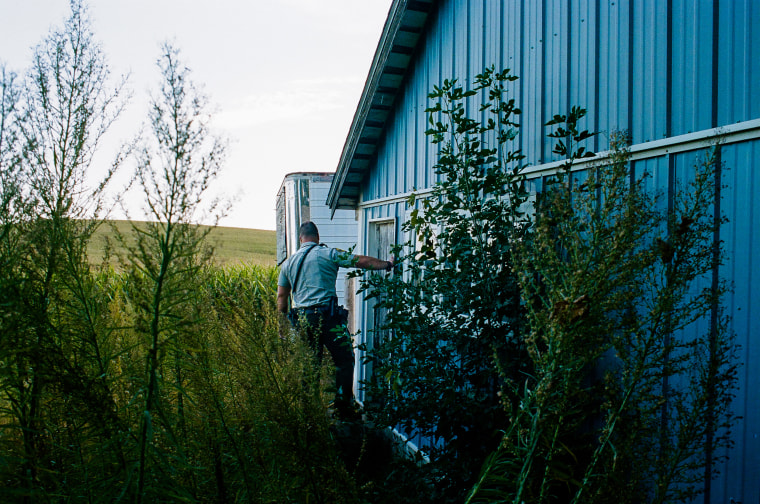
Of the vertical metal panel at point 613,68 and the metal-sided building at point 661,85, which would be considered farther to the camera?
the vertical metal panel at point 613,68

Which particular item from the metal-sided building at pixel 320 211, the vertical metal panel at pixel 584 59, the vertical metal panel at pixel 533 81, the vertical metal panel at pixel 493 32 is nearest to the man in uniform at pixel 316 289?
the vertical metal panel at pixel 493 32

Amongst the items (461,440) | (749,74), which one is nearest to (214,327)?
(461,440)

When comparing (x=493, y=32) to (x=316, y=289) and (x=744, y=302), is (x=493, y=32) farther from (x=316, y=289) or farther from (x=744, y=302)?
(x=316, y=289)

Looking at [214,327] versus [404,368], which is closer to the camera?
[214,327]

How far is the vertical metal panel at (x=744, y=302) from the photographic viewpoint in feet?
7.55

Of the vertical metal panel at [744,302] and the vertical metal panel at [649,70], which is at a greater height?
the vertical metal panel at [649,70]

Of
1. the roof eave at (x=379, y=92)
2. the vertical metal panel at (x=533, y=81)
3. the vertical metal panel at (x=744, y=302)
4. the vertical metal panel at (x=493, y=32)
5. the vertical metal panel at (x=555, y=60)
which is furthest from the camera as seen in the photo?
the roof eave at (x=379, y=92)

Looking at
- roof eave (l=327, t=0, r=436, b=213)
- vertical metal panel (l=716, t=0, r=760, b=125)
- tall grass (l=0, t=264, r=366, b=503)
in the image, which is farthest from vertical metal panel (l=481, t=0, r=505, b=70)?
tall grass (l=0, t=264, r=366, b=503)

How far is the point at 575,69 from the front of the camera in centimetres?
348

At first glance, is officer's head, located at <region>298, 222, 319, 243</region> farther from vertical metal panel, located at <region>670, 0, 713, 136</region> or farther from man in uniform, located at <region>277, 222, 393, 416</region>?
vertical metal panel, located at <region>670, 0, 713, 136</region>

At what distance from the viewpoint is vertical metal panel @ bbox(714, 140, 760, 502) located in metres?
2.30

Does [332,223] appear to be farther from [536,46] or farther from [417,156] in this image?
[536,46]

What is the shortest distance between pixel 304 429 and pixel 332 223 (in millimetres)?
10716

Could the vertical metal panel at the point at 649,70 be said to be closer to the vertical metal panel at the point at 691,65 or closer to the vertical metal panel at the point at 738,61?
the vertical metal panel at the point at 691,65
